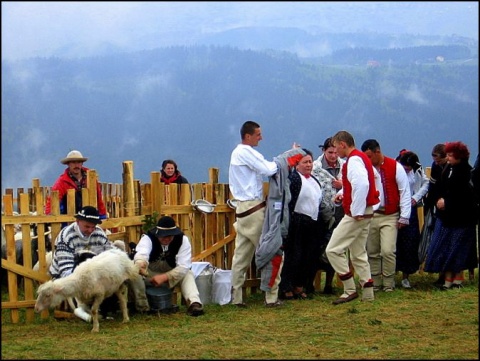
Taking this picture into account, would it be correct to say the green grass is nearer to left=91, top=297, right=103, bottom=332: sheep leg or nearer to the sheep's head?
left=91, top=297, right=103, bottom=332: sheep leg

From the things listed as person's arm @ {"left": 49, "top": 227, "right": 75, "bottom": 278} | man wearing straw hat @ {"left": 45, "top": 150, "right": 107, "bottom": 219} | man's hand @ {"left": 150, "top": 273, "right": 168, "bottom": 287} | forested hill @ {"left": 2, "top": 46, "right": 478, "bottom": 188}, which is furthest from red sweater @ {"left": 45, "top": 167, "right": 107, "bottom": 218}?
forested hill @ {"left": 2, "top": 46, "right": 478, "bottom": 188}

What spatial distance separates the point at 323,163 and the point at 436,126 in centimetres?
1849

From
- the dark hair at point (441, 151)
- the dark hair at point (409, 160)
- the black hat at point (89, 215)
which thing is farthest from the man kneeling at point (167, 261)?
the dark hair at point (441, 151)

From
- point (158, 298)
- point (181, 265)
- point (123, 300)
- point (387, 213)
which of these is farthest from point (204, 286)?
point (387, 213)

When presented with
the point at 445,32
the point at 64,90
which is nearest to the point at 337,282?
the point at 445,32

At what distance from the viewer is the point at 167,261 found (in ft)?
29.4

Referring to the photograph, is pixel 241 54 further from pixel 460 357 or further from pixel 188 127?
pixel 460 357

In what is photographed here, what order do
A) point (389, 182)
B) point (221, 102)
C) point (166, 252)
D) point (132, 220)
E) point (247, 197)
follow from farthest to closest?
point (221, 102) → point (389, 182) → point (132, 220) → point (247, 197) → point (166, 252)

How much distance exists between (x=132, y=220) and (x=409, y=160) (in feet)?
12.7

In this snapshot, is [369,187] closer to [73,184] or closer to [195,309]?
[195,309]

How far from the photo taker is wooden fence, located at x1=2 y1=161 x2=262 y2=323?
8695 millimetres

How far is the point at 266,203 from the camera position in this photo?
9383 mm

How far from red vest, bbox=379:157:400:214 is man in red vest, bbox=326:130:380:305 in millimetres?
865

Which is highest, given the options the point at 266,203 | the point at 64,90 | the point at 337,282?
the point at 64,90
